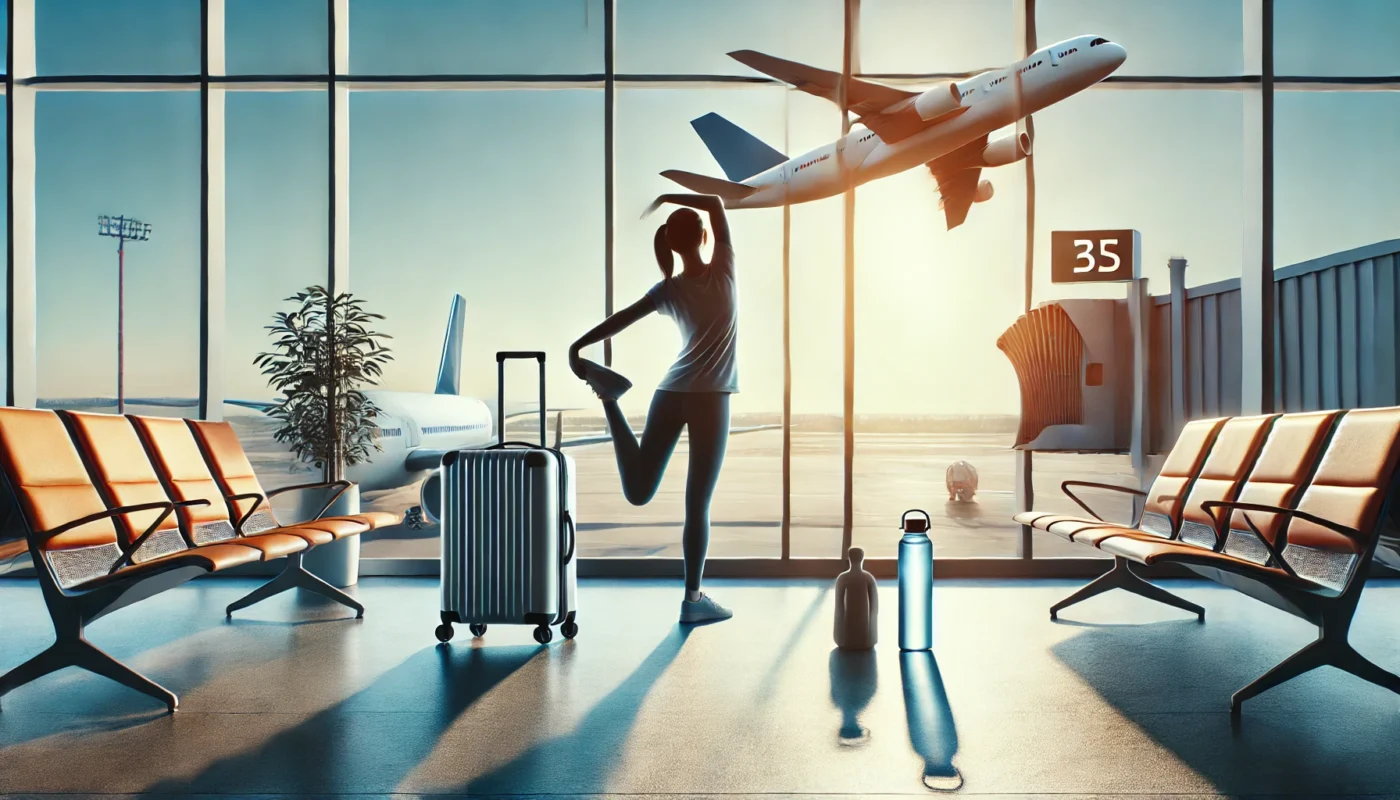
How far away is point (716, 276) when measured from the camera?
3.26 metres

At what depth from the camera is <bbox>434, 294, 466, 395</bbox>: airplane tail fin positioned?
918 cm

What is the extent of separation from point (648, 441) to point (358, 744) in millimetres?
1633

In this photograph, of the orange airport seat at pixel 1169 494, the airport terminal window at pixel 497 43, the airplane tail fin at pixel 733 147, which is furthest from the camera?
the airplane tail fin at pixel 733 147

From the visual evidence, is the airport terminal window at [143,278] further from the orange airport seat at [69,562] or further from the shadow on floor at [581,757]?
the shadow on floor at [581,757]

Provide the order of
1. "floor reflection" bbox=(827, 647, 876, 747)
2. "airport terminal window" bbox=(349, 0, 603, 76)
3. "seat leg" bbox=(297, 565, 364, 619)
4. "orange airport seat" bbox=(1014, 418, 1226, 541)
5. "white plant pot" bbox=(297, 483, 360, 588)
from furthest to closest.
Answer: "airport terminal window" bbox=(349, 0, 603, 76) < "white plant pot" bbox=(297, 483, 360, 588) < "seat leg" bbox=(297, 565, 364, 619) < "orange airport seat" bbox=(1014, 418, 1226, 541) < "floor reflection" bbox=(827, 647, 876, 747)

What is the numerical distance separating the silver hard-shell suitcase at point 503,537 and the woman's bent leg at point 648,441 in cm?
41

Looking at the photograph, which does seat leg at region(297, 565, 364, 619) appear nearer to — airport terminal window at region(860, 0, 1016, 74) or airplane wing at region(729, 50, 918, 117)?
airplane wing at region(729, 50, 918, 117)

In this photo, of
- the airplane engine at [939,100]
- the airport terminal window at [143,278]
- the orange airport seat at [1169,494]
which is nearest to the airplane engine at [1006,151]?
the airplane engine at [939,100]

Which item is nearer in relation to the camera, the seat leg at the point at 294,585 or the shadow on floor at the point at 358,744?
the shadow on floor at the point at 358,744

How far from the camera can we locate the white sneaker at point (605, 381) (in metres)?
3.19

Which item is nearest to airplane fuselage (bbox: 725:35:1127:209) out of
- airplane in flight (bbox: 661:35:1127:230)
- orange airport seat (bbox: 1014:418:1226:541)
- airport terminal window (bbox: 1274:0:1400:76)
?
airplane in flight (bbox: 661:35:1127:230)

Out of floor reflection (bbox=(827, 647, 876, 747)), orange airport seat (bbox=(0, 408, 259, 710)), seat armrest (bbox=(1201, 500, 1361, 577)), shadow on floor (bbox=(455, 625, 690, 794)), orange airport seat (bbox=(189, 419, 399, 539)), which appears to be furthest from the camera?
orange airport seat (bbox=(189, 419, 399, 539))

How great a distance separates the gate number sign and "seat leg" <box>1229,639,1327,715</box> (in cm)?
248

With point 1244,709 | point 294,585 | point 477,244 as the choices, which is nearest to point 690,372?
point 294,585
